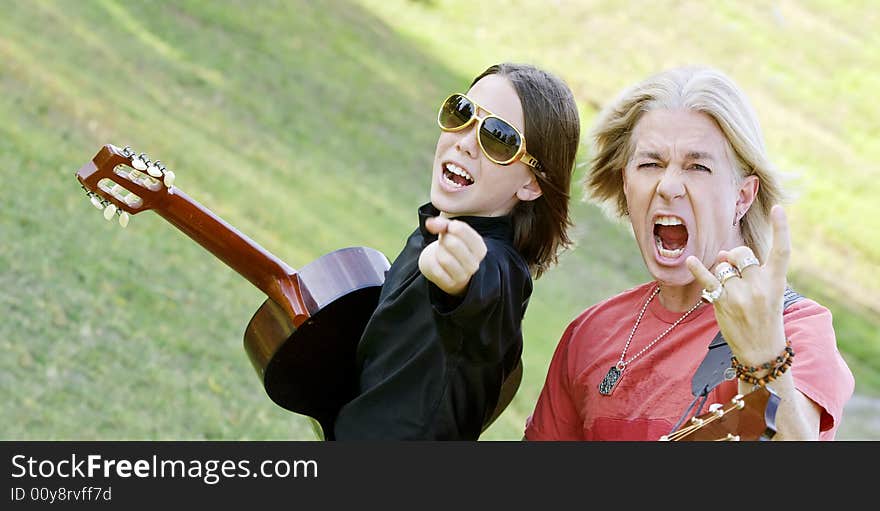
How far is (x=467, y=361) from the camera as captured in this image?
2.80 metres

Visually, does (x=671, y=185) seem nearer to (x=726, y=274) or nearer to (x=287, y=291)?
(x=726, y=274)

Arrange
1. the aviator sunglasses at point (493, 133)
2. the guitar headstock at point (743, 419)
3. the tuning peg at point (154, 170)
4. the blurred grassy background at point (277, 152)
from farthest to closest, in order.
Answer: the blurred grassy background at point (277, 152), the tuning peg at point (154, 170), the aviator sunglasses at point (493, 133), the guitar headstock at point (743, 419)

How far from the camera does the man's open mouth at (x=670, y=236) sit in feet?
10.0

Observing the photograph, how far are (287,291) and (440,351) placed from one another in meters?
0.79

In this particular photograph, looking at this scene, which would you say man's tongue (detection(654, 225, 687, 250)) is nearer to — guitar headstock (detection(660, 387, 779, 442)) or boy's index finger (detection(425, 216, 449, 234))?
guitar headstock (detection(660, 387, 779, 442))

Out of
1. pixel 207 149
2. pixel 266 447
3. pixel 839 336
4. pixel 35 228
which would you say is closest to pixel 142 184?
pixel 266 447

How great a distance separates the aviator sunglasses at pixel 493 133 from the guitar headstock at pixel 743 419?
2.59 ft

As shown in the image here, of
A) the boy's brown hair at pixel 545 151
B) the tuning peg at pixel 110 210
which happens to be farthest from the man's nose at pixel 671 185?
the tuning peg at pixel 110 210

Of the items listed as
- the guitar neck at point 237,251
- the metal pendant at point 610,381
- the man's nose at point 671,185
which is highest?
the guitar neck at point 237,251

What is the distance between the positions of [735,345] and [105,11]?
13487 mm

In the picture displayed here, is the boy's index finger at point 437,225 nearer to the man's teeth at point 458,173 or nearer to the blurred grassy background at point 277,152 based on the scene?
the man's teeth at point 458,173

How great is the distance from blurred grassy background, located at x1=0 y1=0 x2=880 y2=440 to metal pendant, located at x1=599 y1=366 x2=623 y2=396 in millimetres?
704

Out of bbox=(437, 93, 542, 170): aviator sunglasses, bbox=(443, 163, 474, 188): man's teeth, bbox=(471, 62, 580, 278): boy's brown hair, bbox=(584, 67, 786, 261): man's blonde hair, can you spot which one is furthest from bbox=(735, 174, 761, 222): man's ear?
bbox=(443, 163, 474, 188): man's teeth

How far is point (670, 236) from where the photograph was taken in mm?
3115
